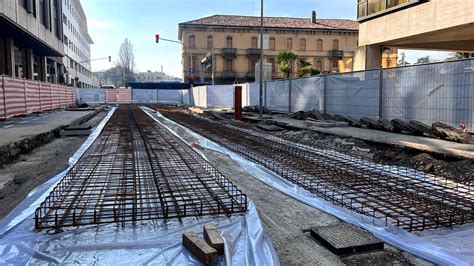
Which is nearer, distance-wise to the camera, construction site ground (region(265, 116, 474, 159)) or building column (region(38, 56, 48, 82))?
construction site ground (region(265, 116, 474, 159))

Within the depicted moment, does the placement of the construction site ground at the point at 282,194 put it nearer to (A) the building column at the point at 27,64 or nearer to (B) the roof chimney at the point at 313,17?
(A) the building column at the point at 27,64

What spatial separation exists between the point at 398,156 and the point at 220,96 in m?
29.4

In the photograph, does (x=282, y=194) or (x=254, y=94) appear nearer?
(x=282, y=194)

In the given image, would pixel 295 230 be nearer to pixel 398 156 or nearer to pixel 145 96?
pixel 398 156

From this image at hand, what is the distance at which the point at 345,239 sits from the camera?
13.1 feet

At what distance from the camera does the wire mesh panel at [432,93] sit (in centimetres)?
1041

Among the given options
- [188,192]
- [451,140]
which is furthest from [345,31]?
[188,192]

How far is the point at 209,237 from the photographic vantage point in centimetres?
374

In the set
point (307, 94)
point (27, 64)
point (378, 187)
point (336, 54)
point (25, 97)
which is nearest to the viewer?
point (378, 187)

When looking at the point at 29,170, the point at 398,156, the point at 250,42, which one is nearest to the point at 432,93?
the point at 398,156

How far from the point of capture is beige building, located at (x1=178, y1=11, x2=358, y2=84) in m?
71.9

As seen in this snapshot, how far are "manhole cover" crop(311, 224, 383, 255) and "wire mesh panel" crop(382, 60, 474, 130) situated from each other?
25.5 ft

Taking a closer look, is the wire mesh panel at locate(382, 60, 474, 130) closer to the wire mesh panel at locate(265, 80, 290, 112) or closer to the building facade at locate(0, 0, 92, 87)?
the wire mesh panel at locate(265, 80, 290, 112)

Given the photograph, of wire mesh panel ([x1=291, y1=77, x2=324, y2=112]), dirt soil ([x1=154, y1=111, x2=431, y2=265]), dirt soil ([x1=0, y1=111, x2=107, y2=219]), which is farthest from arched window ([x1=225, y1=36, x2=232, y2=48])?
dirt soil ([x1=154, y1=111, x2=431, y2=265])
